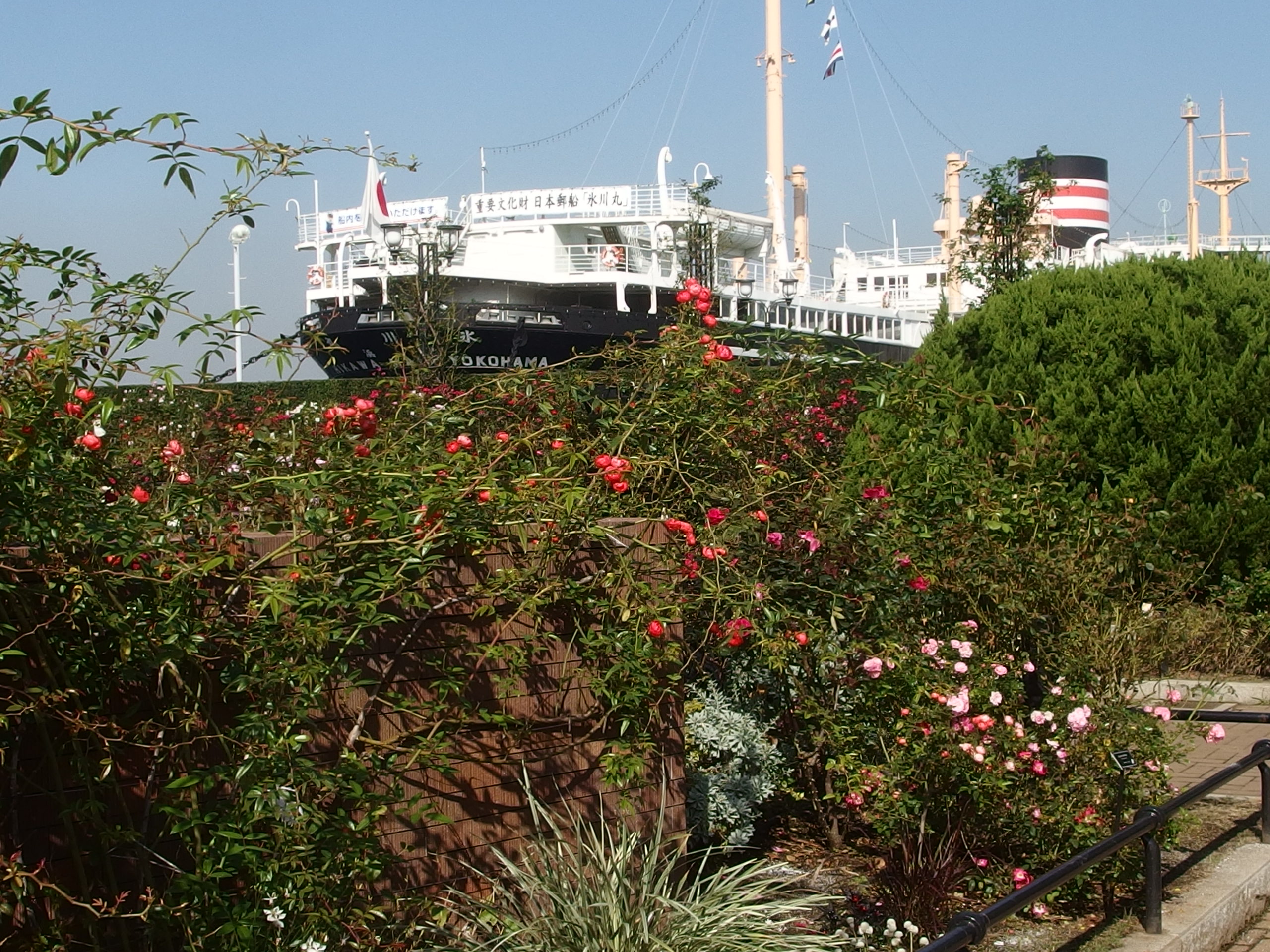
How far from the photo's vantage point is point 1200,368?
9.20m

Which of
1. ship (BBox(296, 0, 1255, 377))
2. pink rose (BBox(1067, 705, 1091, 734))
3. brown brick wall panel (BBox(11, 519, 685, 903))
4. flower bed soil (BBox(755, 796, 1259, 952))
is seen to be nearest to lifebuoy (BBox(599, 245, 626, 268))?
ship (BBox(296, 0, 1255, 377))

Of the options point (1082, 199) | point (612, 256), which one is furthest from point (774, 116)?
point (1082, 199)

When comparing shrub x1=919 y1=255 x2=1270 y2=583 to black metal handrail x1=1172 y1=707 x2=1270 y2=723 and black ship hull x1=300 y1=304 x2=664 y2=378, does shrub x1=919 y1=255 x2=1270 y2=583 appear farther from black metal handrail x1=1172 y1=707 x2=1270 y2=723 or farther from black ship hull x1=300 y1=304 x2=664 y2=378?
black ship hull x1=300 y1=304 x2=664 y2=378

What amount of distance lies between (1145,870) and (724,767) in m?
1.54

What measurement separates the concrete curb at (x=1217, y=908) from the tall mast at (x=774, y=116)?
35534 mm

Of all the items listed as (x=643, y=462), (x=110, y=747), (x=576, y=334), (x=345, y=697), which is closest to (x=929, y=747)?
(x=643, y=462)

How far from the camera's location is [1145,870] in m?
4.22

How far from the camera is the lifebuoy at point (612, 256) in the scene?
3734 centimetres

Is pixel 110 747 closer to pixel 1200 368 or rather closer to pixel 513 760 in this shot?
pixel 513 760

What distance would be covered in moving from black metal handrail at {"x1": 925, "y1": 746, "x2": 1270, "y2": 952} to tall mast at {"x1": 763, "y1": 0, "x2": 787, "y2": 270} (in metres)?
35.1

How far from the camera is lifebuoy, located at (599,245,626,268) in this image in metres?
37.3

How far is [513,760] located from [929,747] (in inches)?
55.1

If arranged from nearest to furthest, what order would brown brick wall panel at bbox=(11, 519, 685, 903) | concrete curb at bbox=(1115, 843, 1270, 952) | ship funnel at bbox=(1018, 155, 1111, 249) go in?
brown brick wall panel at bbox=(11, 519, 685, 903), concrete curb at bbox=(1115, 843, 1270, 952), ship funnel at bbox=(1018, 155, 1111, 249)

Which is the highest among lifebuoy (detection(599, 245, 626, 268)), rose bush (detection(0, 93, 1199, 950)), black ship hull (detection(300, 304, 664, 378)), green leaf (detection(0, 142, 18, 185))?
lifebuoy (detection(599, 245, 626, 268))
